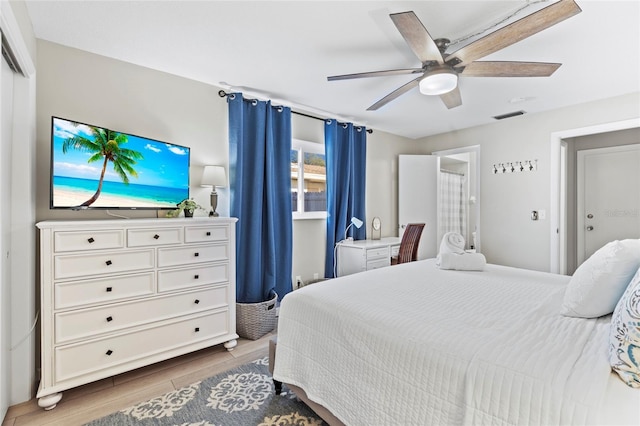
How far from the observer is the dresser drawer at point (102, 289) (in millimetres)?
1907

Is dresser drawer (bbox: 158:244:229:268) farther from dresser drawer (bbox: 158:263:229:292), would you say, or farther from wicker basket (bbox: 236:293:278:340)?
wicker basket (bbox: 236:293:278:340)

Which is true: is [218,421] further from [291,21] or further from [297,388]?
[291,21]

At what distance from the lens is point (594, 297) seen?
1.33 metres

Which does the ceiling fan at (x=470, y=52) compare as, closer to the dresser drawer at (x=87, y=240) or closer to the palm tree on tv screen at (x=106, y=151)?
the palm tree on tv screen at (x=106, y=151)

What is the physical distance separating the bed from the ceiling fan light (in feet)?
4.46

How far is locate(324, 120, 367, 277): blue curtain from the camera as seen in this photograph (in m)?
3.88

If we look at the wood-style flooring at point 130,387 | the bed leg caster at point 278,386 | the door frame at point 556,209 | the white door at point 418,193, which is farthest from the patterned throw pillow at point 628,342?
the white door at point 418,193

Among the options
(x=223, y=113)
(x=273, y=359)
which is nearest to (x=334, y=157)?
(x=223, y=113)

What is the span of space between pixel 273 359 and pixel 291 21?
2.17m

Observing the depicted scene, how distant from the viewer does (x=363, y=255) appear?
361cm

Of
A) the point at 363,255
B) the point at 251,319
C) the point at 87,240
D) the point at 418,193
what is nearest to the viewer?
the point at 87,240

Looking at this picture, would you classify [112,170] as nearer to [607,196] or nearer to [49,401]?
[49,401]

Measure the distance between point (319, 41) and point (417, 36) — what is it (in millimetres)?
760

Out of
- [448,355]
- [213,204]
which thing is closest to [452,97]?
[448,355]
